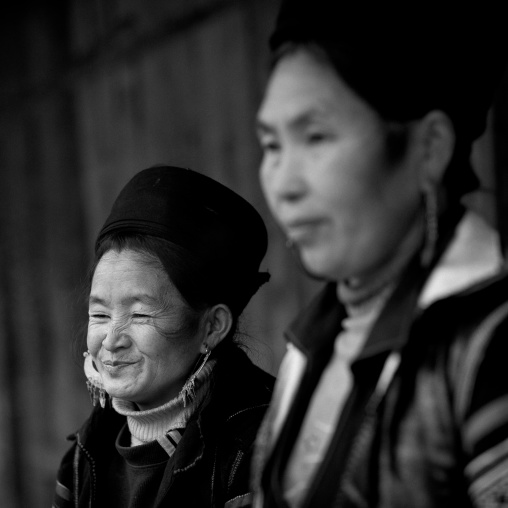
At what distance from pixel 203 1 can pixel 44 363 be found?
2903mm

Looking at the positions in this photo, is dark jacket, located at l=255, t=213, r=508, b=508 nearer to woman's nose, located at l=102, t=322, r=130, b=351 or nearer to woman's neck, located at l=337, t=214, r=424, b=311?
woman's neck, located at l=337, t=214, r=424, b=311

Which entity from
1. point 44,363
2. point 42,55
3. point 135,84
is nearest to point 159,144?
point 135,84

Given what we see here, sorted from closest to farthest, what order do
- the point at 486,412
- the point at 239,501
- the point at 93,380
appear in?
1. the point at 486,412
2. the point at 239,501
3. the point at 93,380

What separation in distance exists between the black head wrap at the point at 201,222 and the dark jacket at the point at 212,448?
0.71ft

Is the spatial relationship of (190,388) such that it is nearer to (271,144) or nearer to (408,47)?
(271,144)

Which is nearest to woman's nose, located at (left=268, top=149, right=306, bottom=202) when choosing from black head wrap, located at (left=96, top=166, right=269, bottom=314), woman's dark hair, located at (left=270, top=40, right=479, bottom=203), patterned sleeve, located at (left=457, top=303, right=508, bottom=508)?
woman's dark hair, located at (left=270, top=40, right=479, bottom=203)

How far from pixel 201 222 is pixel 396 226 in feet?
2.50

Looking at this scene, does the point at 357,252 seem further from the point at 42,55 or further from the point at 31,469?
the point at 31,469

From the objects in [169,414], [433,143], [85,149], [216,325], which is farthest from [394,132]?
[85,149]

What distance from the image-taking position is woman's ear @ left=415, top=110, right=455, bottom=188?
122cm

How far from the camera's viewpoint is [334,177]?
3.92 feet

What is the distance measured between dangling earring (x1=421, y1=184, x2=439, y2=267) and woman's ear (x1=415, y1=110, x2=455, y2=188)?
1 centimetres

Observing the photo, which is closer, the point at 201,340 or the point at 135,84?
the point at 201,340

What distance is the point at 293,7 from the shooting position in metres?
1.26
